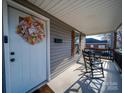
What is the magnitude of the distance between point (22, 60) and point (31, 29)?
79 cm

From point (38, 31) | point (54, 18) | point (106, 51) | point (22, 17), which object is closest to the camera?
point (22, 17)

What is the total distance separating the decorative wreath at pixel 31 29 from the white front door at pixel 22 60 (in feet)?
0.29

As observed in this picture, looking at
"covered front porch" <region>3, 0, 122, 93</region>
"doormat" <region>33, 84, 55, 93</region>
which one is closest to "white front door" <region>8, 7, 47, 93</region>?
"covered front porch" <region>3, 0, 122, 93</region>

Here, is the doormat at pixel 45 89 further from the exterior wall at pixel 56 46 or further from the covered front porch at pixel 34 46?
the exterior wall at pixel 56 46

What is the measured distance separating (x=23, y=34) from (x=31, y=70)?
0.94 meters

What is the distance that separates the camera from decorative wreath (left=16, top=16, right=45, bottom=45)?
6.44ft

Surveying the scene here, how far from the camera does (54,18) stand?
10.2 feet

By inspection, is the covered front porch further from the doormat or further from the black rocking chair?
the black rocking chair

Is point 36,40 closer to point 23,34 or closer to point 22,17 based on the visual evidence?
point 23,34

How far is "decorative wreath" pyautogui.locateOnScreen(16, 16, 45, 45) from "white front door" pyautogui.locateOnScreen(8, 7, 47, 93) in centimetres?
9

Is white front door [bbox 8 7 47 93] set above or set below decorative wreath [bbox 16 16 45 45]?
below

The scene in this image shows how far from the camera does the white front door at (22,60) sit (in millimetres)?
1777

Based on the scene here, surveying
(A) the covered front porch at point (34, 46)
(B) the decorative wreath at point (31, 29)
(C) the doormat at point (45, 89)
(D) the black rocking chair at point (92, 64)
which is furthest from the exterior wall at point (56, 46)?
(D) the black rocking chair at point (92, 64)

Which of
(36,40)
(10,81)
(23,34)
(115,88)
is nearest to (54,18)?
(36,40)
